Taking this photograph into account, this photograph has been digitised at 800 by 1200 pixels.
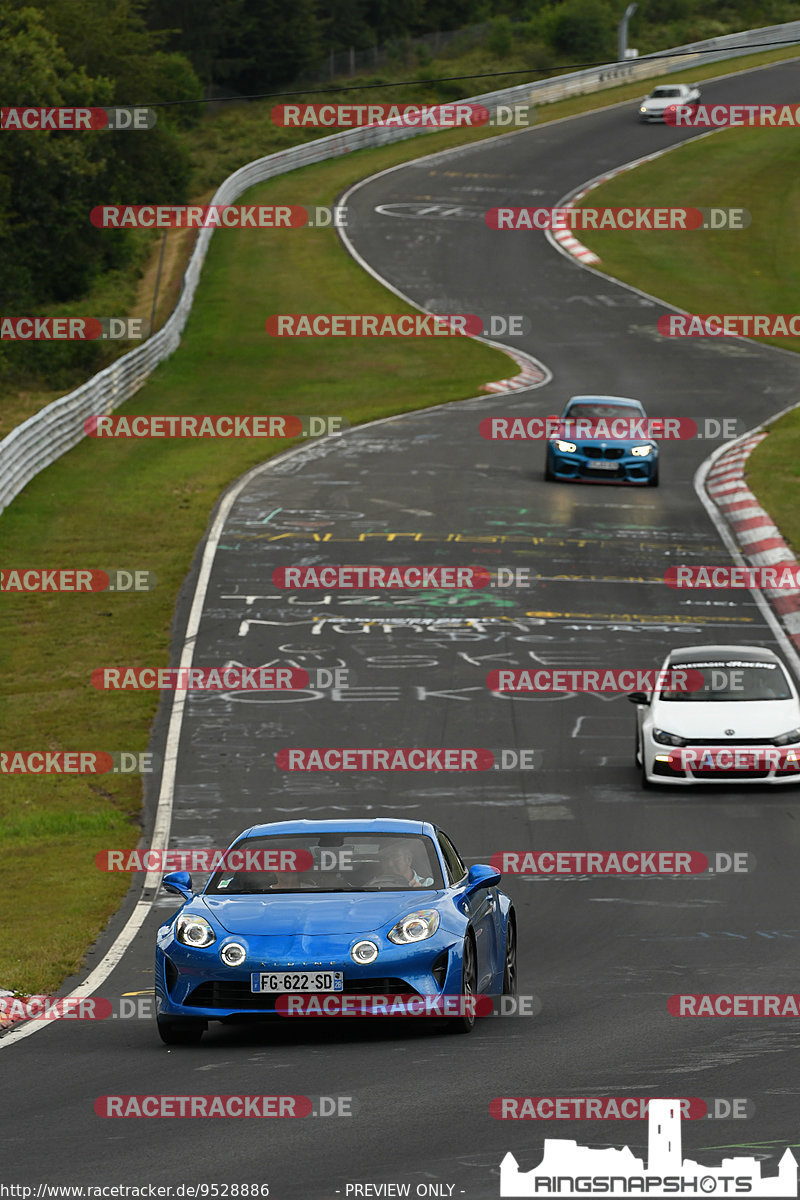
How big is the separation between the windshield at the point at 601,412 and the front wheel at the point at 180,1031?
26991 millimetres

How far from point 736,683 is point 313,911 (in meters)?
10.7

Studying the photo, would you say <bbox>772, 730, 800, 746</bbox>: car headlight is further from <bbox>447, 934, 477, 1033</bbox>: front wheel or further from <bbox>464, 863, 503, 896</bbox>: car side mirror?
<bbox>447, 934, 477, 1033</bbox>: front wheel

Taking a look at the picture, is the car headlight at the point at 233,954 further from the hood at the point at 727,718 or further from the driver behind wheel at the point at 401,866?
the hood at the point at 727,718

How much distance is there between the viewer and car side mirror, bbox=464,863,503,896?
35.0 feet

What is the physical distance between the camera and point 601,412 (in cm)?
3656

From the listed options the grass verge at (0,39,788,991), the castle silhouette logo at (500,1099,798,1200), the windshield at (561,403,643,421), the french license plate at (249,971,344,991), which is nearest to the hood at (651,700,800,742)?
the grass verge at (0,39,788,991)

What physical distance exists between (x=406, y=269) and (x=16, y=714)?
1512 inches

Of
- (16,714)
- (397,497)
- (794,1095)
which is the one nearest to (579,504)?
(397,497)

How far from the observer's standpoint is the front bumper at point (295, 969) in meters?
9.80

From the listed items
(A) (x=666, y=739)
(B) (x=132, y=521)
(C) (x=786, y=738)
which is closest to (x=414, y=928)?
(A) (x=666, y=739)

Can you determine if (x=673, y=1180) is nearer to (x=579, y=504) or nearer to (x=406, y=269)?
(x=579, y=504)

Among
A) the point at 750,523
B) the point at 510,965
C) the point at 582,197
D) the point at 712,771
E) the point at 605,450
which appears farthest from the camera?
the point at 582,197

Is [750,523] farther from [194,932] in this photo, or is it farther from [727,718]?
[194,932]

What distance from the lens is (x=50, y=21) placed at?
221ft
